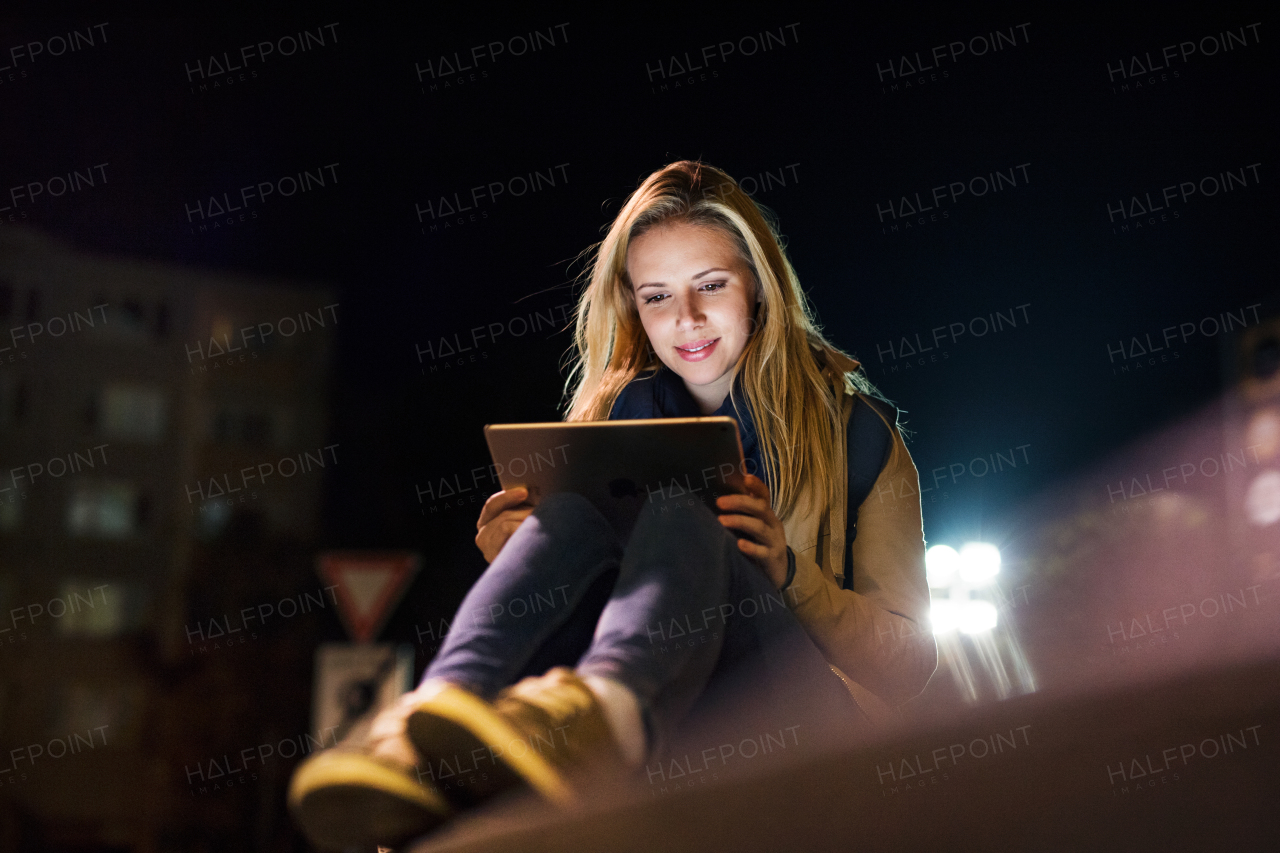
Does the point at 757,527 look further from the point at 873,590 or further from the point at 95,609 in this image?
the point at 95,609

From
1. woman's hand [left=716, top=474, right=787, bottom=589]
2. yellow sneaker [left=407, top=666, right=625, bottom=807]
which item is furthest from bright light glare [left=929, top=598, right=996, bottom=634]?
yellow sneaker [left=407, top=666, right=625, bottom=807]

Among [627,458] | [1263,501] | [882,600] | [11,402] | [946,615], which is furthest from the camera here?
[11,402]

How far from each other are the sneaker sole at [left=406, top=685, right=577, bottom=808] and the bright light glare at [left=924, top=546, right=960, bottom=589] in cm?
679

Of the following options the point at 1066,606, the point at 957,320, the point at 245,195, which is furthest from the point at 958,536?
the point at 245,195

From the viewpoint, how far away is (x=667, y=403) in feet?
5.96

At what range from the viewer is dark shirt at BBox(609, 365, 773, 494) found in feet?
5.82

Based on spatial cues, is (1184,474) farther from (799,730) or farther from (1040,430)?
(799,730)

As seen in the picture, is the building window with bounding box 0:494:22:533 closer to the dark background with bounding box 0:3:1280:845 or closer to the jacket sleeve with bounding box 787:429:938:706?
the dark background with bounding box 0:3:1280:845

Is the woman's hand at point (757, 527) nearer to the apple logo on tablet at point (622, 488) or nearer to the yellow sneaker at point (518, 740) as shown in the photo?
the apple logo on tablet at point (622, 488)

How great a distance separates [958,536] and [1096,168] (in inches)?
133

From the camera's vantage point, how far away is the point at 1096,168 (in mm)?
4777

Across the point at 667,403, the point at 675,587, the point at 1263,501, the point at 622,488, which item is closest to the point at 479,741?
the point at 675,587

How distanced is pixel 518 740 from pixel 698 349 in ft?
3.64

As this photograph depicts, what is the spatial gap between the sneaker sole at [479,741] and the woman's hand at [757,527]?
48 centimetres
